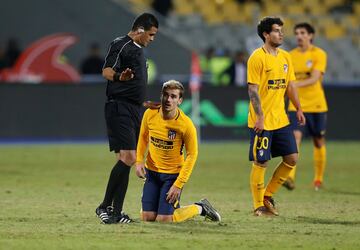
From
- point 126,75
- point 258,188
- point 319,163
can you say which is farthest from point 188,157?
point 319,163

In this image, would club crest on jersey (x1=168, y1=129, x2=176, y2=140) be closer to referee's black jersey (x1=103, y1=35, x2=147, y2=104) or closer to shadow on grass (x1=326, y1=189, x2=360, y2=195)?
referee's black jersey (x1=103, y1=35, x2=147, y2=104)

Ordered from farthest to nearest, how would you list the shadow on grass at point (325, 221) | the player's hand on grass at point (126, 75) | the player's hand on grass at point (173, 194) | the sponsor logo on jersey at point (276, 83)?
the sponsor logo on jersey at point (276, 83)
the shadow on grass at point (325, 221)
the player's hand on grass at point (173, 194)
the player's hand on grass at point (126, 75)

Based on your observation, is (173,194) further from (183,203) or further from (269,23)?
(269,23)

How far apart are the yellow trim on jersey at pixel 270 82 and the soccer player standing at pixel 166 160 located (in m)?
1.12

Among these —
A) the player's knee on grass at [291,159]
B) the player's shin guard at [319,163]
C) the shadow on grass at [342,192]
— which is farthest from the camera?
the player's shin guard at [319,163]

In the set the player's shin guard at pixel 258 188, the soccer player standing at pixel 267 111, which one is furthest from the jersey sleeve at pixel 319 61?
the player's shin guard at pixel 258 188

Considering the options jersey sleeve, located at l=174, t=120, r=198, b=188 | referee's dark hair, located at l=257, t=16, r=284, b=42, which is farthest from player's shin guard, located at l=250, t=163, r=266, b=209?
referee's dark hair, located at l=257, t=16, r=284, b=42

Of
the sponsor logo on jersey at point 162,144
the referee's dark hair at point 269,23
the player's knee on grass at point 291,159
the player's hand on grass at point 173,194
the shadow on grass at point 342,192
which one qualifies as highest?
the referee's dark hair at point 269,23

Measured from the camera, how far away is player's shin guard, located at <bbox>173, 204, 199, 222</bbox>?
10.2m

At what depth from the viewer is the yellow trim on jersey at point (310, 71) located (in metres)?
14.6

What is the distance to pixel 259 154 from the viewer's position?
35.9ft

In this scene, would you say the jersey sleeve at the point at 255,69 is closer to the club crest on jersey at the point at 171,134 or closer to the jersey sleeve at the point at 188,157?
the jersey sleeve at the point at 188,157

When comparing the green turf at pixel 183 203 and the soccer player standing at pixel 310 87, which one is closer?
the green turf at pixel 183 203

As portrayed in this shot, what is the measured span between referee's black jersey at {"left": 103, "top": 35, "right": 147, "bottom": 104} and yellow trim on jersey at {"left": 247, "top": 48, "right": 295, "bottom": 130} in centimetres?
146
